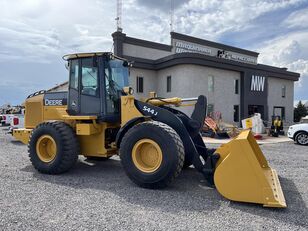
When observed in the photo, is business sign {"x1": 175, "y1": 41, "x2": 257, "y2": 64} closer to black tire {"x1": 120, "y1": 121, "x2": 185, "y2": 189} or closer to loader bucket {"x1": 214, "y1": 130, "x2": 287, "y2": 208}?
black tire {"x1": 120, "y1": 121, "x2": 185, "y2": 189}

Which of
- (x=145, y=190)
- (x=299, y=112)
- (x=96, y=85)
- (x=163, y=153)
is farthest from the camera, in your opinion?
(x=299, y=112)

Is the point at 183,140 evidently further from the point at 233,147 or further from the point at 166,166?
the point at 233,147

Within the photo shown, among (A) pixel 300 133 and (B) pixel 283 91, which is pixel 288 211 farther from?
(B) pixel 283 91

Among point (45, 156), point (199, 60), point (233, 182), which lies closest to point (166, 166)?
point (233, 182)

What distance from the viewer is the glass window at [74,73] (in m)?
6.97

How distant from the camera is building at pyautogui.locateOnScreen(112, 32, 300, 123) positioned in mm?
22250

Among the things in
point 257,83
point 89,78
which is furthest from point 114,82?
point 257,83

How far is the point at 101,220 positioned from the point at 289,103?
30568 mm

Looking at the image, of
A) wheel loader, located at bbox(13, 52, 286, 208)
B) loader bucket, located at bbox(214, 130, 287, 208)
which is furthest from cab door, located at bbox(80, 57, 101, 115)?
loader bucket, located at bbox(214, 130, 287, 208)

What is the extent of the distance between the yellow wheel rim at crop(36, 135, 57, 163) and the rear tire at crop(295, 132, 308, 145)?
12.0 metres

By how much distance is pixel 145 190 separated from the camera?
5.42m

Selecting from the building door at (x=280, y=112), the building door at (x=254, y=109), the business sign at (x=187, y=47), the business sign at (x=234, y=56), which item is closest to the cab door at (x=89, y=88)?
the business sign at (x=187, y=47)

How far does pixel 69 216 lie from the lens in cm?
420

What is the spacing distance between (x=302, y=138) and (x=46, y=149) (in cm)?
1215
